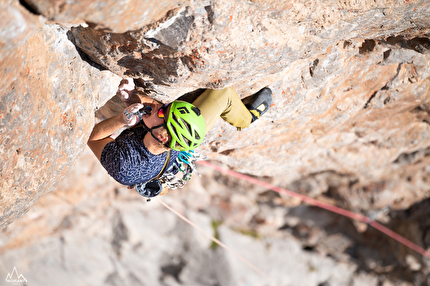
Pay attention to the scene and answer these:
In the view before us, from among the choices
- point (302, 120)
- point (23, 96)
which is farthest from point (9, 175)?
point (302, 120)

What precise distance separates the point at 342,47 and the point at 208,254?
505 centimetres

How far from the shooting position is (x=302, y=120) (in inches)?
133

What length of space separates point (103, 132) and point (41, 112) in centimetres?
64

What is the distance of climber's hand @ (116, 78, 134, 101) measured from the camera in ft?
8.05

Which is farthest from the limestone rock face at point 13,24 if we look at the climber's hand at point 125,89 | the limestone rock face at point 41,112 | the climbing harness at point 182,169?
the climbing harness at point 182,169

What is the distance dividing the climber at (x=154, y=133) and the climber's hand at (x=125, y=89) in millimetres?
142

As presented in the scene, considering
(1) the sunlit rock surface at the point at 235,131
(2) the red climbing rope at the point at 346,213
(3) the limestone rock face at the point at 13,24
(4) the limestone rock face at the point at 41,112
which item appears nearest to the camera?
(3) the limestone rock face at the point at 13,24

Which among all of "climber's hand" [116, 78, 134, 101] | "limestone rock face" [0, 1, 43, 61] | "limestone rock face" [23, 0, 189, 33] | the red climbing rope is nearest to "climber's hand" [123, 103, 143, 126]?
"climber's hand" [116, 78, 134, 101]

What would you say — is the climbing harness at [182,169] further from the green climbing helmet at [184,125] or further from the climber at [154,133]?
the green climbing helmet at [184,125]

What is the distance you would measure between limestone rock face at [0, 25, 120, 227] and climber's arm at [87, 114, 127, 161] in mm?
149

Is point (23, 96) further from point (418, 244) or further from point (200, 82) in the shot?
point (418, 244)

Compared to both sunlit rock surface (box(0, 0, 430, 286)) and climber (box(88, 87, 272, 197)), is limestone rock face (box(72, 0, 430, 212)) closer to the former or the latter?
sunlit rock surface (box(0, 0, 430, 286))

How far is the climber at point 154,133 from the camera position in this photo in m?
2.15

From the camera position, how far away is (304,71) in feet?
9.21
